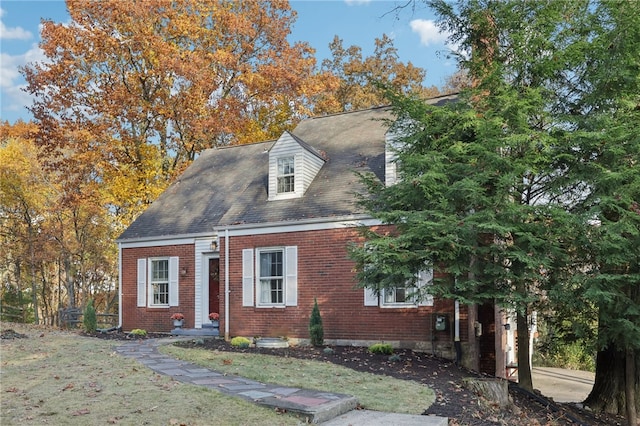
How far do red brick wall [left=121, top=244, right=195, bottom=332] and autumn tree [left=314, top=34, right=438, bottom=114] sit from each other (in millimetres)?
15649

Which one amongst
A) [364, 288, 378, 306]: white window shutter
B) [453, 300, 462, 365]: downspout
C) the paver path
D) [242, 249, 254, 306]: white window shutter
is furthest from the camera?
[242, 249, 254, 306]: white window shutter

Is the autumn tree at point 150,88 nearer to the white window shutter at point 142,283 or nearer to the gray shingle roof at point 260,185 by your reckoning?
the gray shingle roof at point 260,185

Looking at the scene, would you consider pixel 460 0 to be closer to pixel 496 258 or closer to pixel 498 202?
pixel 498 202

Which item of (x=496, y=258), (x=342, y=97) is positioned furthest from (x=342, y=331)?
(x=342, y=97)

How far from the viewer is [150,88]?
2423cm

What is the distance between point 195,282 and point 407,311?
23.4 ft

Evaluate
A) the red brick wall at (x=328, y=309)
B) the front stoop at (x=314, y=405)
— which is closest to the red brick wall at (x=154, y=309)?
the red brick wall at (x=328, y=309)

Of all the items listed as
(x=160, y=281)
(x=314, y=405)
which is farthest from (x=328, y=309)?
(x=314, y=405)

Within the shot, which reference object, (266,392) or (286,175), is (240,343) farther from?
(266,392)

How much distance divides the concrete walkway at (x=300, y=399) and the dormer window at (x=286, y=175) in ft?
22.7

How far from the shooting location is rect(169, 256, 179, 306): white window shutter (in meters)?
17.0

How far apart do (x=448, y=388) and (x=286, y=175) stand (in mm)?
8008

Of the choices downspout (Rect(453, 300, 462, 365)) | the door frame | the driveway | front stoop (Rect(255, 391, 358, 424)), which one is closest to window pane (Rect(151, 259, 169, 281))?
the door frame

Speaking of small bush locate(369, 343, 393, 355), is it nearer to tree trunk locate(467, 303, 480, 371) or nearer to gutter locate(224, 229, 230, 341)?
tree trunk locate(467, 303, 480, 371)
